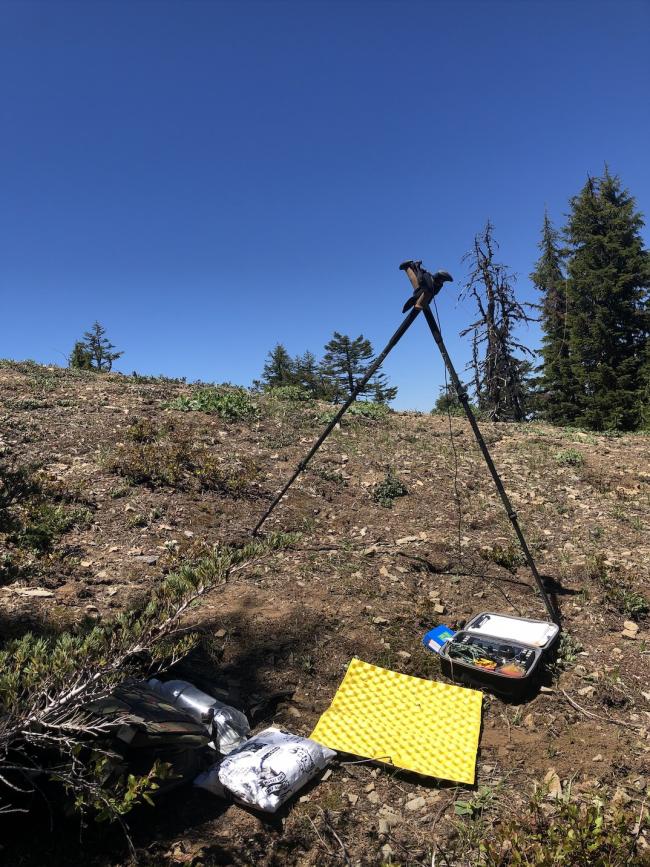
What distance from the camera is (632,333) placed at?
79.7 ft

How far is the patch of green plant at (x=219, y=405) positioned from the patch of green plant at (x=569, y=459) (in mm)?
6730

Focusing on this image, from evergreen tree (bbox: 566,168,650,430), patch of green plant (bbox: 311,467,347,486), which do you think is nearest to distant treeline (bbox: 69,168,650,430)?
evergreen tree (bbox: 566,168,650,430)

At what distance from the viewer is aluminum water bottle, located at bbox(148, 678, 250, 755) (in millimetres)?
3523

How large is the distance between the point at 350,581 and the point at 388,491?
3.06m

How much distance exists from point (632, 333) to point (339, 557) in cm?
2399

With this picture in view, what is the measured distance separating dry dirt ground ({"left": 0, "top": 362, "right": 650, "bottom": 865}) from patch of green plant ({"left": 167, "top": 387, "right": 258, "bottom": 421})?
0.29m

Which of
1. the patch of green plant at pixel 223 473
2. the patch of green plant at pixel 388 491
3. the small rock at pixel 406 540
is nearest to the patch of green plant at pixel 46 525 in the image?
the patch of green plant at pixel 223 473

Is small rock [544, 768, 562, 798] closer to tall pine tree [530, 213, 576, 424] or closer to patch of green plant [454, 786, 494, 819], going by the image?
patch of green plant [454, 786, 494, 819]

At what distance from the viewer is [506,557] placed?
21.7 feet

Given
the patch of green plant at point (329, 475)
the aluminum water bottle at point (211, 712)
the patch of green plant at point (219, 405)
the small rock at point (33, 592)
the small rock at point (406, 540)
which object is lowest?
the aluminum water bottle at point (211, 712)

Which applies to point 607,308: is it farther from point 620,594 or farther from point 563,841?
point 563,841

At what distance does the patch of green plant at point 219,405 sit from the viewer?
37.3 feet

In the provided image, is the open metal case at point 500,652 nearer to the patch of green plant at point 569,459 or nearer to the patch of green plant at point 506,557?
the patch of green plant at point 506,557

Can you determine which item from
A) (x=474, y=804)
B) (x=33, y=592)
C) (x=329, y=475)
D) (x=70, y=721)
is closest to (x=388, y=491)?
(x=329, y=475)
